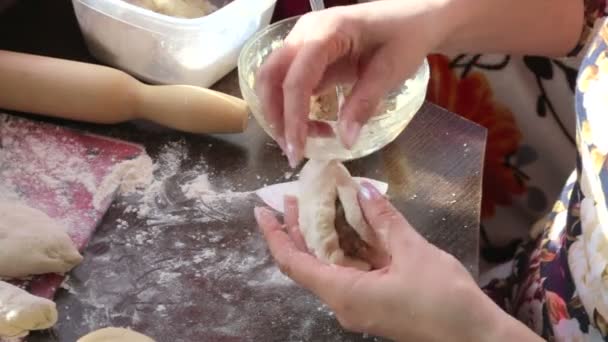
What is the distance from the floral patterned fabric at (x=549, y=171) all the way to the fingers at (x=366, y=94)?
0.23m

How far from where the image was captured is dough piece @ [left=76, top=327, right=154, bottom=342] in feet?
2.19

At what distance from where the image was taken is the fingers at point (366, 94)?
716 mm

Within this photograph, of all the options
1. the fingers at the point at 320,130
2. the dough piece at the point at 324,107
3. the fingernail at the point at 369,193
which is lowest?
the fingernail at the point at 369,193

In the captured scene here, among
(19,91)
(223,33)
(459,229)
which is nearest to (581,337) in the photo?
(459,229)

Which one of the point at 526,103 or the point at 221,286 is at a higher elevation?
the point at 221,286

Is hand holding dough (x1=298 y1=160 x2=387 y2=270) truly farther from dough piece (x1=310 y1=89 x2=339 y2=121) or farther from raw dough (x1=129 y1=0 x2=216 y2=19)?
raw dough (x1=129 y1=0 x2=216 y2=19)

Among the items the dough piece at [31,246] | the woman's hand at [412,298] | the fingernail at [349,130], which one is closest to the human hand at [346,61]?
the fingernail at [349,130]

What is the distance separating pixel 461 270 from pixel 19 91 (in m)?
0.55

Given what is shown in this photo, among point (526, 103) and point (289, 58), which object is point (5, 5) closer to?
point (289, 58)

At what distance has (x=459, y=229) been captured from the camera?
83 centimetres

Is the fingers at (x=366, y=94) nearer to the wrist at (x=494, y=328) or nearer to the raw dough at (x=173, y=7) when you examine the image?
the wrist at (x=494, y=328)

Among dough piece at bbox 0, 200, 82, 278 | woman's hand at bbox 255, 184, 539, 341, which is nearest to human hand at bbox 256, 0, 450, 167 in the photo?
woman's hand at bbox 255, 184, 539, 341

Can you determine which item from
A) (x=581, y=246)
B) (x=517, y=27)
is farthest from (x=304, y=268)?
(x=517, y=27)

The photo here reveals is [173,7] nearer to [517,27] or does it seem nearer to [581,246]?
[517,27]
